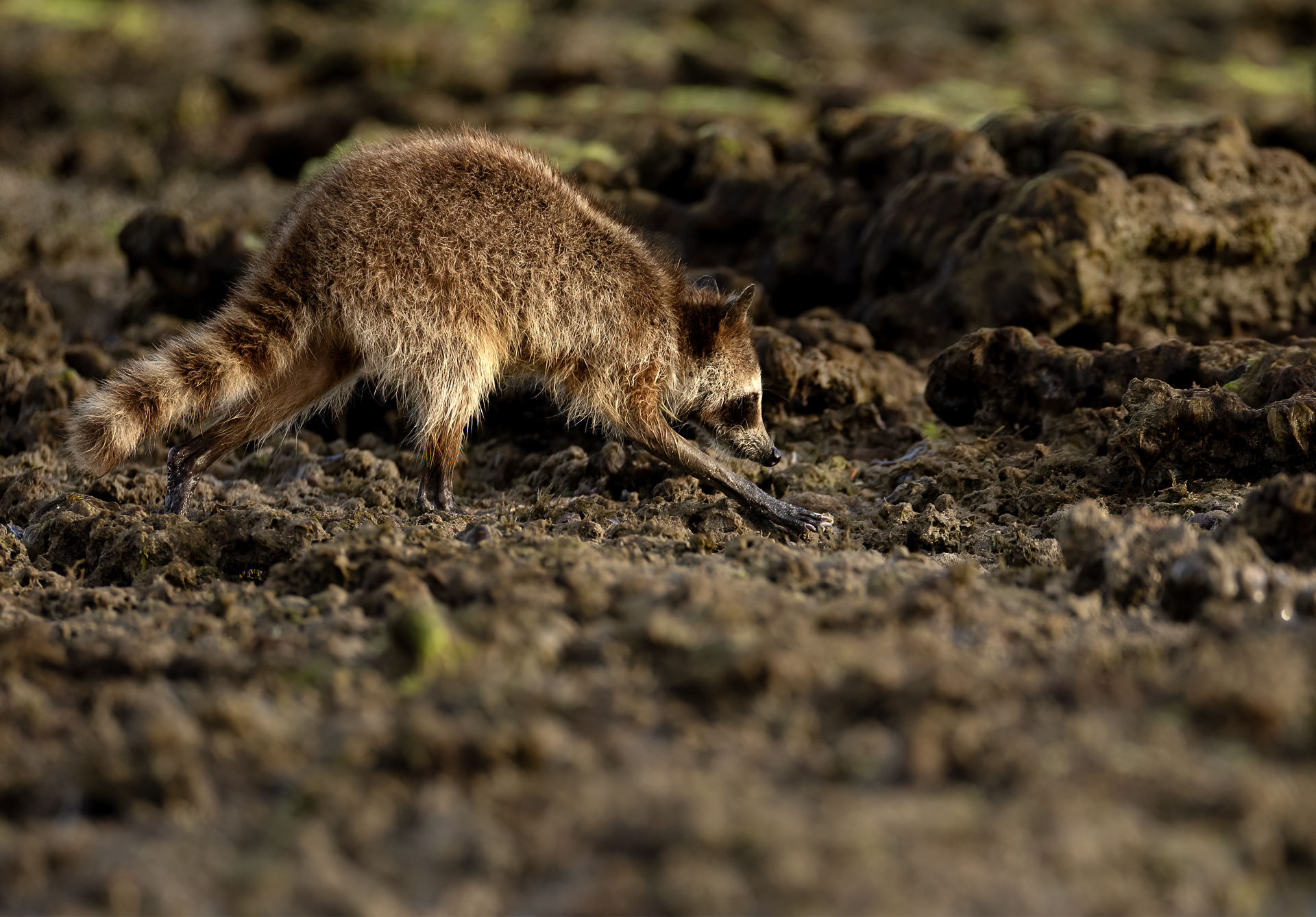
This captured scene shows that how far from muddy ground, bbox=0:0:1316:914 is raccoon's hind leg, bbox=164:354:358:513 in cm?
26

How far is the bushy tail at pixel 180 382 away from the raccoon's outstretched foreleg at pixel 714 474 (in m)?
1.85

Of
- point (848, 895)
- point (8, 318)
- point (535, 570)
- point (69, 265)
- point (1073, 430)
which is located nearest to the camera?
point (848, 895)

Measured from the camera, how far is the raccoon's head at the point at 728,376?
23.5 ft

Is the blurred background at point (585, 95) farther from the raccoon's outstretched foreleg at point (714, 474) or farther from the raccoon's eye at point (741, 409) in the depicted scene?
the raccoon's outstretched foreleg at point (714, 474)

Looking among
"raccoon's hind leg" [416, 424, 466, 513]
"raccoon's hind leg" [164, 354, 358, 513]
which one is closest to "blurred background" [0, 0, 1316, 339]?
"raccoon's hind leg" [164, 354, 358, 513]

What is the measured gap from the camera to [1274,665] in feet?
10.6

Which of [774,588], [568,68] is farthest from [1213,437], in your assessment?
[568,68]

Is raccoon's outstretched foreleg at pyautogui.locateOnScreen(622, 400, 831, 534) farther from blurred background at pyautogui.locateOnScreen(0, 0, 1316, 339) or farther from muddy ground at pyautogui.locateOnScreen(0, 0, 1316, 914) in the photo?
blurred background at pyautogui.locateOnScreen(0, 0, 1316, 339)

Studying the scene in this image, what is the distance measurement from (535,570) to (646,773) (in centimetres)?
155

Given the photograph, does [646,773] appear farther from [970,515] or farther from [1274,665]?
[970,515]

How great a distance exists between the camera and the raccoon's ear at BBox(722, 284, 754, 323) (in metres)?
7.06

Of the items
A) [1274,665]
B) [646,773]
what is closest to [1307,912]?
[1274,665]

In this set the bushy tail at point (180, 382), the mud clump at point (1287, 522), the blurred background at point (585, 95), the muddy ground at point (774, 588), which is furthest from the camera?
the blurred background at point (585, 95)

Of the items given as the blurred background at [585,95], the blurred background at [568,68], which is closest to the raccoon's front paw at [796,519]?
the blurred background at [585,95]
